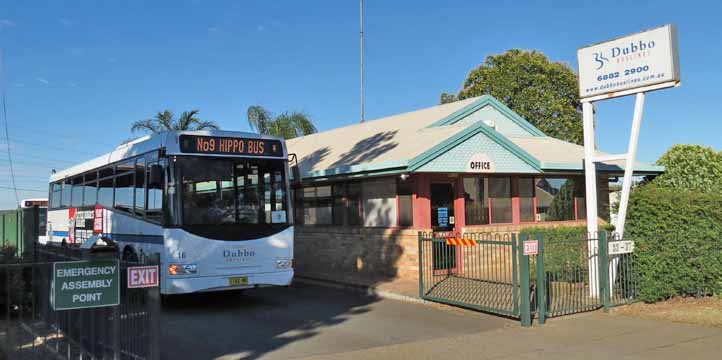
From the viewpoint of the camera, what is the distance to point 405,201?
15.0 metres

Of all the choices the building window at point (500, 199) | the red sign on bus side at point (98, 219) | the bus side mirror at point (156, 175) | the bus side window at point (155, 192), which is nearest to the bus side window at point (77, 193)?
the red sign on bus side at point (98, 219)

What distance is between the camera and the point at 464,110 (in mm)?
18156

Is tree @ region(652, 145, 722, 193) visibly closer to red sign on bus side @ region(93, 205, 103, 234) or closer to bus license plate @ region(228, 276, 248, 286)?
bus license plate @ region(228, 276, 248, 286)

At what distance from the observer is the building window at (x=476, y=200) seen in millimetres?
15414

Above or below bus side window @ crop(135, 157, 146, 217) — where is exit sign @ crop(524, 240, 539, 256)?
below

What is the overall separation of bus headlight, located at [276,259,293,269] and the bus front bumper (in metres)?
0.09

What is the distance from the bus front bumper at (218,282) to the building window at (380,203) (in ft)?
13.4

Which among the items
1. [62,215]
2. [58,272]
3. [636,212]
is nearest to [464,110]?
[636,212]

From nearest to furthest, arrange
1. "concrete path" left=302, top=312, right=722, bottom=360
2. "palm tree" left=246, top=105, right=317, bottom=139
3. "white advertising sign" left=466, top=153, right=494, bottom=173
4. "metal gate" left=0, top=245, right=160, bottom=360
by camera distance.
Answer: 1. "metal gate" left=0, top=245, right=160, bottom=360
2. "concrete path" left=302, top=312, right=722, bottom=360
3. "white advertising sign" left=466, top=153, right=494, bottom=173
4. "palm tree" left=246, top=105, right=317, bottom=139

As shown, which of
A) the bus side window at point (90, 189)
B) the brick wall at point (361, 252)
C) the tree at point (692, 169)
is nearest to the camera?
the bus side window at point (90, 189)

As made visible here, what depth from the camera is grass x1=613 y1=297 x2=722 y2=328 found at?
9.70m

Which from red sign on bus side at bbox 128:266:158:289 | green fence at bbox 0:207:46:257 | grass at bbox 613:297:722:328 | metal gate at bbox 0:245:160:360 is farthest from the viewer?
green fence at bbox 0:207:46:257

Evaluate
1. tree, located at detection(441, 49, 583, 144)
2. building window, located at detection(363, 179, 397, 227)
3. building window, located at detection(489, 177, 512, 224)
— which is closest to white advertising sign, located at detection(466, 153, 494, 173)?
building window, located at detection(489, 177, 512, 224)

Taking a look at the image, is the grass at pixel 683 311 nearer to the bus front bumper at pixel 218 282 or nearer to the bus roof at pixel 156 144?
the bus front bumper at pixel 218 282
